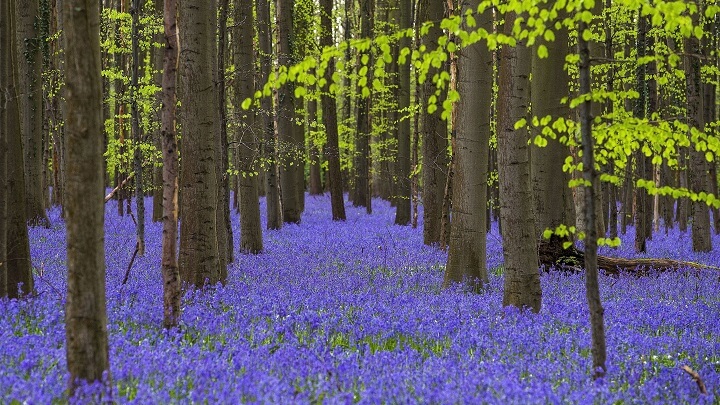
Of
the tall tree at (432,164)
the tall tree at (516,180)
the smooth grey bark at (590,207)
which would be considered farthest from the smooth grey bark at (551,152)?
the smooth grey bark at (590,207)

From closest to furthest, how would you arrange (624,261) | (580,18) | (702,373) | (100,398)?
(100,398) → (580,18) → (702,373) → (624,261)

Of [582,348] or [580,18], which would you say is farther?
[582,348]

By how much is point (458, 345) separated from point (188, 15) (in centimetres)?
611

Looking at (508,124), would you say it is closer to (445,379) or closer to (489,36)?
(489,36)

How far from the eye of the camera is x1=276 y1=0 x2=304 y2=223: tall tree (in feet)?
69.5

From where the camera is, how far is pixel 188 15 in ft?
32.3

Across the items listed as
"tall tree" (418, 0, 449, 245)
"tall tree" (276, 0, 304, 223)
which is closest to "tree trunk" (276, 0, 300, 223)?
"tall tree" (276, 0, 304, 223)

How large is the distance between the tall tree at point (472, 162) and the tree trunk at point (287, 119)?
861 cm

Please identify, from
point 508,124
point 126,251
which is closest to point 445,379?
point 508,124

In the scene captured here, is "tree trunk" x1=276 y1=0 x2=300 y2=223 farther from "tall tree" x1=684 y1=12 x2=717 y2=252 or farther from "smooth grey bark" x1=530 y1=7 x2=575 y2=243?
"tall tree" x1=684 y1=12 x2=717 y2=252

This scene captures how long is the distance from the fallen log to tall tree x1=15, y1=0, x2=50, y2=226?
12.8 m

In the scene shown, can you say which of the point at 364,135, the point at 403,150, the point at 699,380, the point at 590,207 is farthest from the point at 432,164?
the point at 364,135

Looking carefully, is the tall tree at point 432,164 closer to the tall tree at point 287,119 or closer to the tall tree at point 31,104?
the tall tree at point 287,119

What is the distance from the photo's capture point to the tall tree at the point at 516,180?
886cm
